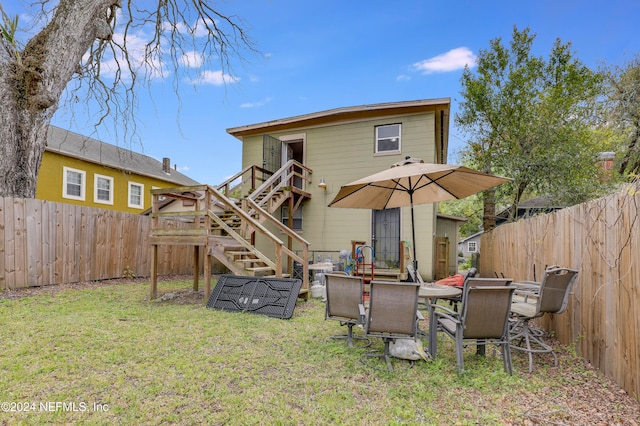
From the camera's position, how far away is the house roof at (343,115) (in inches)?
396

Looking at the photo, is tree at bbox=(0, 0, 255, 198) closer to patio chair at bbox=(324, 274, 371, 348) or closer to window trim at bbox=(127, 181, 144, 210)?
patio chair at bbox=(324, 274, 371, 348)

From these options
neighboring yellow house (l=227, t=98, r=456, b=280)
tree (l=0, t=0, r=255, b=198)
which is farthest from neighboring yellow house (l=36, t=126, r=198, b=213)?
neighboring yellow house (l=227, t=98, r=456, b=280)

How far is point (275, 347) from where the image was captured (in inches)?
155

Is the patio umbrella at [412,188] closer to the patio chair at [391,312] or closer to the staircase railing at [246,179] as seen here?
the patio chair at [391,312]

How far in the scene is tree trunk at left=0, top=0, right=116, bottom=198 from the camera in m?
6.79

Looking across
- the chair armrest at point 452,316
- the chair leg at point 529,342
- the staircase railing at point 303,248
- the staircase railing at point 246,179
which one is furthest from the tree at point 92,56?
the chair leg at point 529,342

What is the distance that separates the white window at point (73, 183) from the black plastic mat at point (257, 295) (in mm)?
12422

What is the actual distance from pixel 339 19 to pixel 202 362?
35.2ft

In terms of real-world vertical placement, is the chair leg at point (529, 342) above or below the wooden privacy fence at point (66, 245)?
below

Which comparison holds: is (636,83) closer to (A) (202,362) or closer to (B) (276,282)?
(B) (276,282)

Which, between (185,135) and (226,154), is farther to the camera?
(226,154)

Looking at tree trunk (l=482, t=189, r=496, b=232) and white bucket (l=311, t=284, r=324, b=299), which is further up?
tree trunk (l=482, t=189, r=496, b=232)

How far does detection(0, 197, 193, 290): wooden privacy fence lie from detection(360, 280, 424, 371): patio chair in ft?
24.3

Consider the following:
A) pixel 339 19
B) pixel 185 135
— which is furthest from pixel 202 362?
pixel 339 19
